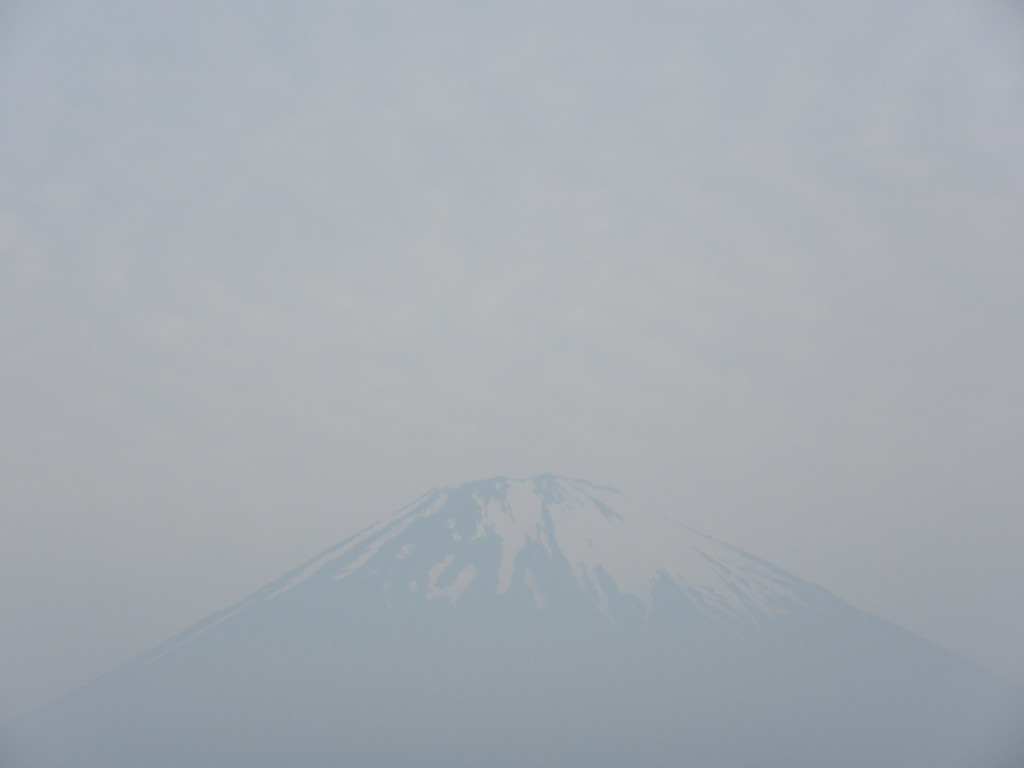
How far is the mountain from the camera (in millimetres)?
9211

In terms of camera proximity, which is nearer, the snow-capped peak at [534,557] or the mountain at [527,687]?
the mountain at [527,687]

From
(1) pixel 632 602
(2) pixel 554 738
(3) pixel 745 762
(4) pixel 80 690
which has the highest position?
(4) pixel 80 690

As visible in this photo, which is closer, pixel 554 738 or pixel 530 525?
pixel 554 738

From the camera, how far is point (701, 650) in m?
10.6

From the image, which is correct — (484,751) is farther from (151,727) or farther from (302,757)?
(151,727)

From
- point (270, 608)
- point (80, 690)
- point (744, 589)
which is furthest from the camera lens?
point (744, 589)

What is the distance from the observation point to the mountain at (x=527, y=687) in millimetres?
9211

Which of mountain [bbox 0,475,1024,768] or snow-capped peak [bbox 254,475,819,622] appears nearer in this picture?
mountain [bbox 0,475,1024,768]

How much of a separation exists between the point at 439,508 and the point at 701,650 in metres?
3.43

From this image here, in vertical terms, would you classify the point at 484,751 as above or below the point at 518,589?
below

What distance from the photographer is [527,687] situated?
31.5ft

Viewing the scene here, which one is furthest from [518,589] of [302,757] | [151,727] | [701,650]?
[151,727]

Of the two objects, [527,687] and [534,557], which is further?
[534,557]

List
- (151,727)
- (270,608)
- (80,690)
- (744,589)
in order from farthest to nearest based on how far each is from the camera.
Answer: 1. (744,589)
2. (270,608)
3. (151,727)
4. (80,690)
